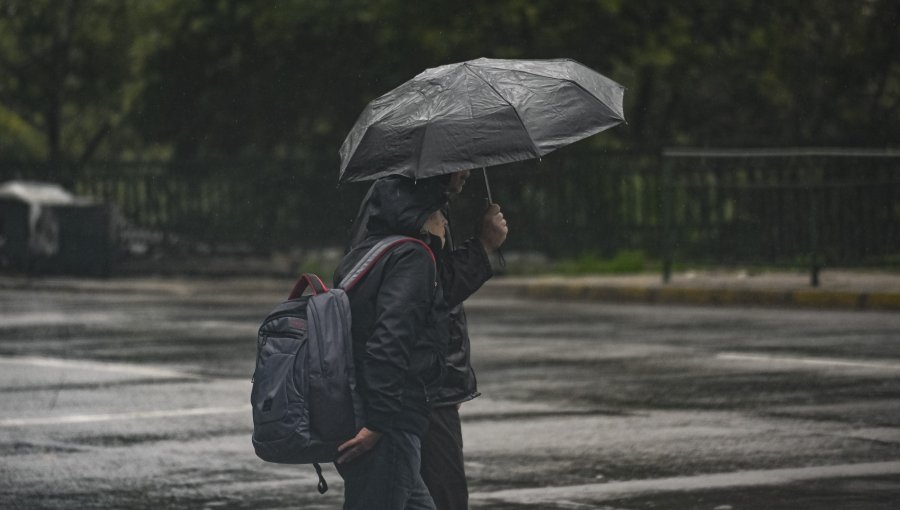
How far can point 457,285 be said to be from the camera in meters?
5.45

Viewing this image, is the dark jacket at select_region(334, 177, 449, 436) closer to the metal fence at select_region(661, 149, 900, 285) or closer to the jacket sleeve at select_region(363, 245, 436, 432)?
the jacket sleeve at select_region(363, 245, 436, 432)

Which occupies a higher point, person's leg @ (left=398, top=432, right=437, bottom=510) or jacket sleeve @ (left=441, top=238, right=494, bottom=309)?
A: jacket sleeve @ (left=441, top=238, right=494, bottom=309)

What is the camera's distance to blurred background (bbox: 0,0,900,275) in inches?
846

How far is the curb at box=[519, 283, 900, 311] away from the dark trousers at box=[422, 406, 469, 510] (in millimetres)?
13762

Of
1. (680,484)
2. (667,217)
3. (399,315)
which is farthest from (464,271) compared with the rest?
(667,217)

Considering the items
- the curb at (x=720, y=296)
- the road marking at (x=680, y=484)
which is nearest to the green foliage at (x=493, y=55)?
the curb at (x=720, y=296)

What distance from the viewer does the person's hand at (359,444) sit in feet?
16.9

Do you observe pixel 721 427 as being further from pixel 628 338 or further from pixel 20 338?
pixel 20 338

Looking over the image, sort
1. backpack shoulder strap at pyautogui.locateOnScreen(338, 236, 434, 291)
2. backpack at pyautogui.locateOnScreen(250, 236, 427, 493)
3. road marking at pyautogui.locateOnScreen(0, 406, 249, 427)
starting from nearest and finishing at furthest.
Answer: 1. backpack at pyautogui.locateOnScreen(250, 236, 427, 493)
2. backpack shoulder strap at pyautogui.locateOnScreen(338, 236, 434, 291)
3. road marking at pyautogui.locateOnScreen(0, 406, 249, 427)

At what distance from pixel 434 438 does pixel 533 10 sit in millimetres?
24110

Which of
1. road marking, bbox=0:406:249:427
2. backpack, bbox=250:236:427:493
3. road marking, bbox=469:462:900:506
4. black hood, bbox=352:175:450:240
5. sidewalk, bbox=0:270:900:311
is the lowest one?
sidewalk, bbox=0:270:900:311

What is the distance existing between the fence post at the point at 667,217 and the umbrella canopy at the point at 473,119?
1599 cm

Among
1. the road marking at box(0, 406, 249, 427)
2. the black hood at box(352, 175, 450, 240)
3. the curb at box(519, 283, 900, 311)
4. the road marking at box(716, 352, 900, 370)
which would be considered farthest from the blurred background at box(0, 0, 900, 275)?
the black hood at box(352, 175, 450, 240)

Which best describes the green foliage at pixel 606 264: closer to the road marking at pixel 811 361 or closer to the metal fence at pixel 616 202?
the metal fence at pixel 616 202
